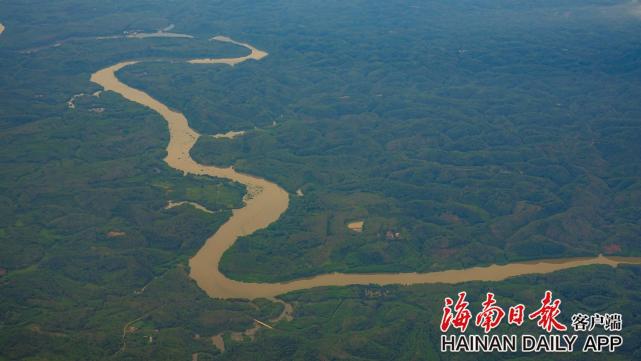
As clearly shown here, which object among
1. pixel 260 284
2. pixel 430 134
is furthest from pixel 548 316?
pixel 430 134

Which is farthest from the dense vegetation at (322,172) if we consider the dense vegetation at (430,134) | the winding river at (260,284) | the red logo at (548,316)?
the red logo at (548,316)

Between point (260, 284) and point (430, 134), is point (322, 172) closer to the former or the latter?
point (430, 134)

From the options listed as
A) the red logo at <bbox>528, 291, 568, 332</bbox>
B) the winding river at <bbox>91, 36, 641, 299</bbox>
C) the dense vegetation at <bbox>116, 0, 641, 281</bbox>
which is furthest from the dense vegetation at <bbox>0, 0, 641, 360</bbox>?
the red logo at <bbox>528, 291, 568, 332</bbox>

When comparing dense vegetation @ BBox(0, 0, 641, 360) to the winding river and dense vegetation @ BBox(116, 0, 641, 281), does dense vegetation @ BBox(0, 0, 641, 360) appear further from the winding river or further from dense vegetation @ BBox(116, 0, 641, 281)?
the winding river

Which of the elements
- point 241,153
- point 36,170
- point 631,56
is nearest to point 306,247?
point 241,153

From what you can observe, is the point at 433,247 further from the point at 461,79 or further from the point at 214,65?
the point at 214,65

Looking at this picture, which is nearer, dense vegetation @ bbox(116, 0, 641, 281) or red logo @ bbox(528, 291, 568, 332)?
red logo @ bbox(528, 291, 568, 332)

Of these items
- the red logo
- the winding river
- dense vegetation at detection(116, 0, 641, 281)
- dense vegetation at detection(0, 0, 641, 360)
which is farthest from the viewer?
dense vegetation at detection(116, 0, 641, 281)

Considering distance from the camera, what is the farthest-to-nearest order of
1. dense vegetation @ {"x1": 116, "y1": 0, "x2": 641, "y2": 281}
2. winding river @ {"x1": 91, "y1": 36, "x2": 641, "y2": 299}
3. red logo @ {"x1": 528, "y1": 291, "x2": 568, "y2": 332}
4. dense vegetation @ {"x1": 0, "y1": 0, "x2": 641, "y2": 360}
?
dense vegetation @ {"x1": 116, "y1": 0, "x2": 641, "y2": 281} < winding river @ {"x1": 91, "y1": 36, "x2": 641, "y2": 299} < dense vegetation @ {"x1": 0, "y1": 0, "x2": 641, "y2": 360} < red logo @ {"x1": 528, "y1": 291, "x2": 568, "y2": 332}
